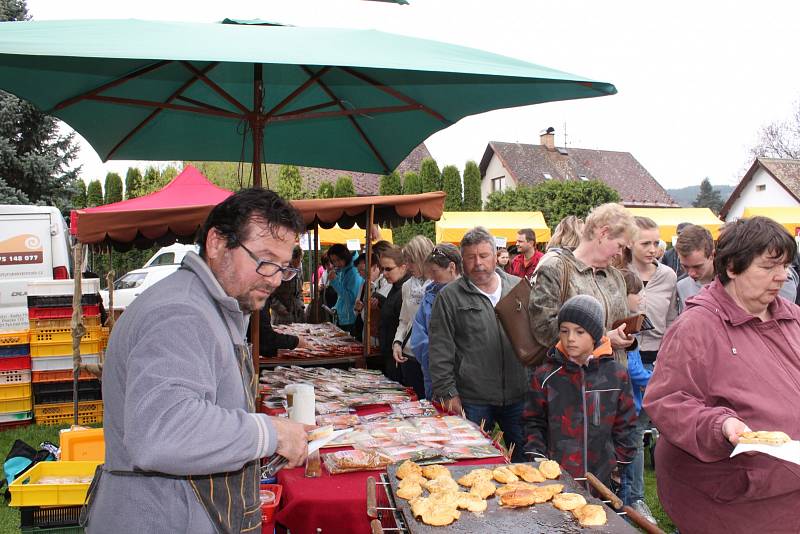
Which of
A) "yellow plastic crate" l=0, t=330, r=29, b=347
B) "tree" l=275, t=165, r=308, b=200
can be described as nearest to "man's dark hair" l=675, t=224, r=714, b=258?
"yellow plastic crate" l=0, t=330, r=29, b=347

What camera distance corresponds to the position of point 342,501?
240 cm

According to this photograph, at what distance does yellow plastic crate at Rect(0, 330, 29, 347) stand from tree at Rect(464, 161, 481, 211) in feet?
72.7

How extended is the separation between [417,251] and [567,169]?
135 ft

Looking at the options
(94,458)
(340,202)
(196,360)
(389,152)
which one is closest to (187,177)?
(340,202)

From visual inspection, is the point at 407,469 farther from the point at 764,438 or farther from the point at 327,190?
the point at 327,190

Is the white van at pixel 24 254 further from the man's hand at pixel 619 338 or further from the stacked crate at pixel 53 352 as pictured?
the man's hand at pixel 619 338

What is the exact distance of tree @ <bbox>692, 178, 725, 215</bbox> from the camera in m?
86.4

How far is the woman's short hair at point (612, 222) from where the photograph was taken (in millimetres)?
3621

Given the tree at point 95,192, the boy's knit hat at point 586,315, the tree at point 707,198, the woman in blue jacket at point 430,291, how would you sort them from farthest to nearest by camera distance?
the tree at point 707,198 < the tree at point 95,192 < the woman in blue jacket at point 430,291 < the boy's knit hat at point 586,315

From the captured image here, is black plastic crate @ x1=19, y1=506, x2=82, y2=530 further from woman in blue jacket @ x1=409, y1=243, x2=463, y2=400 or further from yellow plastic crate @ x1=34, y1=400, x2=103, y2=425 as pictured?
yellow plastic crate @ x1=34, y1=400, x2=103, y2=425

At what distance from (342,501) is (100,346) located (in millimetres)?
5689

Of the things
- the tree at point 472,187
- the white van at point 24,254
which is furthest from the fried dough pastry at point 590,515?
the tree at point 472,187

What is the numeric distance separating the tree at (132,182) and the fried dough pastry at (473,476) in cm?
3000

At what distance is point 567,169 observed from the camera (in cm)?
4444
